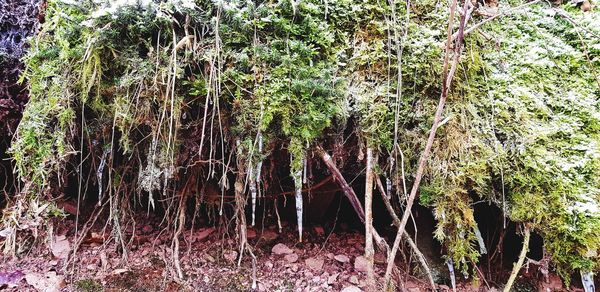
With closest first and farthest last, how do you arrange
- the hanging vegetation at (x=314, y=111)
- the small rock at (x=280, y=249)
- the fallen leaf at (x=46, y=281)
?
the hanging vegetation at (x=314, y=111) → the fallen leaf at (x=46, y=281) → the small rock at (x=280, y=249)

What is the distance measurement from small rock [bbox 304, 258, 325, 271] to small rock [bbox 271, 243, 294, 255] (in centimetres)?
12

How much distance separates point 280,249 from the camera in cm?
189

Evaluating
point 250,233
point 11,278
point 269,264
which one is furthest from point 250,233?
point 11,278

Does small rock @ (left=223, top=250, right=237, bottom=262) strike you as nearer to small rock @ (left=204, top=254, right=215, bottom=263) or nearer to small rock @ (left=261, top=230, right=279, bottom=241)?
small rock @ (left=204, top=254, right=215, bottom=263)

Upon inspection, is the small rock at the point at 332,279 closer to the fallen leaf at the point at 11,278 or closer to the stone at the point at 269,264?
the stone at the point at 269,264

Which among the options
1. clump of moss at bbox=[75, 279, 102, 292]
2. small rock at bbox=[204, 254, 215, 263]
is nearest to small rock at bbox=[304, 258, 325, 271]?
small rock at bbox=[204, 254, 215, 263]

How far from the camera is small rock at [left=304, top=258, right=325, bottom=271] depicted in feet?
5.85

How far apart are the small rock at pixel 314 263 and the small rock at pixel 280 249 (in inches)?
4.6

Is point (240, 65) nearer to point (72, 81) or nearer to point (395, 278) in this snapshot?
point (72, 81)

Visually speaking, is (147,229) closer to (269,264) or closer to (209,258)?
(209,258)

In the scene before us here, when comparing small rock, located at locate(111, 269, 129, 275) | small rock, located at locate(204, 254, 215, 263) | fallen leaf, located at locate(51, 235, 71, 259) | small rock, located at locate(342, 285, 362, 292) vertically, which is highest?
fallen leaf, located at locate(51, 235, 71, 259)

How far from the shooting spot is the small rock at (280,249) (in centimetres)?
187

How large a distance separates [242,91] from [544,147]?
4.46ft

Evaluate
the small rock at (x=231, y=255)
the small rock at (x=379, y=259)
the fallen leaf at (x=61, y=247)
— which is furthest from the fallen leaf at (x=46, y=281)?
the small rock at (x=379, y=259)
